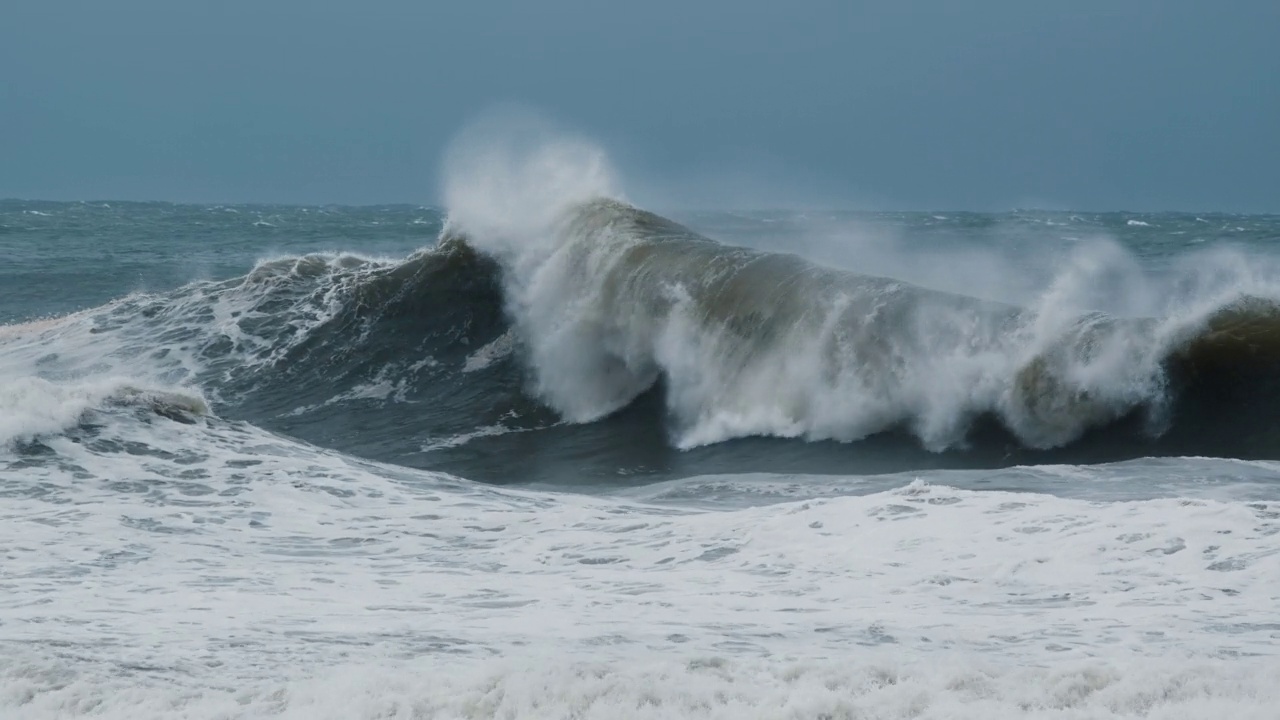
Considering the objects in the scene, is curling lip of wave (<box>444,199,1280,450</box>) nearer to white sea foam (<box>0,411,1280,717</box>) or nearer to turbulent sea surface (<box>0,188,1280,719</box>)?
turbulent sea surface (<box>0,188,1280,719</box>)

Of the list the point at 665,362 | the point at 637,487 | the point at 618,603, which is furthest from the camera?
the point at 665,362

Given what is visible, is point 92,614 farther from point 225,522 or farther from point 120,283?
point 120,283

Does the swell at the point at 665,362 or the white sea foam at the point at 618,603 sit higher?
the swell at the point at 665,362

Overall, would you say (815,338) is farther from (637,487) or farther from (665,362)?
(637,487)

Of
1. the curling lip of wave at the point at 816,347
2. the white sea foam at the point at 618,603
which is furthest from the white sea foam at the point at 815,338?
the white sea foam at the point at 618,603

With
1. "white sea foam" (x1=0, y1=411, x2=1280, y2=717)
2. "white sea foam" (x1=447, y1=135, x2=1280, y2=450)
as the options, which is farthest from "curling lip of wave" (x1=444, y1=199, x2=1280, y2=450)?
"white sea foam" (x1=0, y1=411, x2=1280, y2=717)

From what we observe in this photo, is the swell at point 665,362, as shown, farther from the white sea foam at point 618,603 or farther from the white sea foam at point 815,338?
the white sea foam at point 618,603

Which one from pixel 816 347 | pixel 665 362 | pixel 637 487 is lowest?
pixel 637 487

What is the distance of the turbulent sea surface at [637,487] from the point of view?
5328 millimetres

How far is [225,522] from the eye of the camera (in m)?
8.72

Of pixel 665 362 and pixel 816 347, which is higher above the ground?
pixel 816 347

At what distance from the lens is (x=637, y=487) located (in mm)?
11016

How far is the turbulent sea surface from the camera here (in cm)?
533

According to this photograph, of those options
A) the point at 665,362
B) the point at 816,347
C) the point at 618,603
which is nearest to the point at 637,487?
the point at 816,347
